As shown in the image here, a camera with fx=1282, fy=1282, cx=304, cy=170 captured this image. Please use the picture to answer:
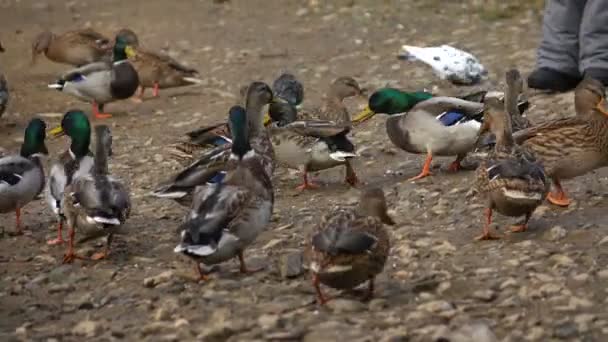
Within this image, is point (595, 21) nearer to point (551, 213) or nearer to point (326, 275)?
point (551, 213)

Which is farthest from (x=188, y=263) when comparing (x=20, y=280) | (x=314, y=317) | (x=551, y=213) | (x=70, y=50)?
(x=70, y=50)

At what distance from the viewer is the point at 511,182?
7199 mm

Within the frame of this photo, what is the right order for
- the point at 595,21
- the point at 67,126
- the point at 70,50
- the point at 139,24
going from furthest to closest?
1. the point at 139,24
2. the point at 70,50
3. the point at 595,21
4. the point at 67,126

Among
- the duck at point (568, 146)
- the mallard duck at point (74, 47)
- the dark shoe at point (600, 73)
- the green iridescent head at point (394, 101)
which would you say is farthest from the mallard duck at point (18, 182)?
the mallard duck at point (74, 47)

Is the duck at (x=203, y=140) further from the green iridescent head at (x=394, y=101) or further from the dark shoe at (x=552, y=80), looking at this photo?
the dark shoe at (x=552, y=80)

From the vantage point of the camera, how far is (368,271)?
20.1 ft

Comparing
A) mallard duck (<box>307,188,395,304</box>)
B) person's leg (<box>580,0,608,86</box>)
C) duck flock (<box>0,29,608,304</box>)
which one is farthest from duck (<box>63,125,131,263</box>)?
person's leg (<box>580,0,608,86</box>)

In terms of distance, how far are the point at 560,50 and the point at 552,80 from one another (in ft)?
1.15

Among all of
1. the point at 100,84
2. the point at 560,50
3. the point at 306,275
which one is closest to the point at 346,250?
the point at 306,275

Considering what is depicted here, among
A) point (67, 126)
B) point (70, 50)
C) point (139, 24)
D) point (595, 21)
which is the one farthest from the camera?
point (139, 24)

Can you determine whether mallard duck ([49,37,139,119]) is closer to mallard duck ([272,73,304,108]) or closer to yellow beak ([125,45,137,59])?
yellow beak ([125,45,137,59])

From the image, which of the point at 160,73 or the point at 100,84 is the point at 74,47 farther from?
the point at 100,84

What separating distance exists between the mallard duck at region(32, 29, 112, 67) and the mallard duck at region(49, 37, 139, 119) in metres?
1.89

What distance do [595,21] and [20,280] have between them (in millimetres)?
6047
